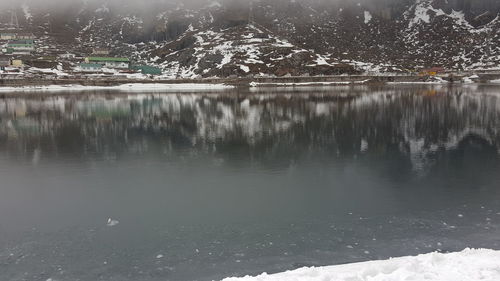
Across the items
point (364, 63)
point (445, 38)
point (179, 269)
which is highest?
point (445, 38)

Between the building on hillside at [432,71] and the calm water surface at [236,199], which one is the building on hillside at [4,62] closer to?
the calm water surface at [236,199]

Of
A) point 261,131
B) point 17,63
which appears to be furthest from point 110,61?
point 261,131

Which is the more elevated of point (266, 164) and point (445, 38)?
point (445, 38)

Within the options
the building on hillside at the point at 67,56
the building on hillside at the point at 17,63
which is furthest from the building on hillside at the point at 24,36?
the building on hillside at the point at 17,63

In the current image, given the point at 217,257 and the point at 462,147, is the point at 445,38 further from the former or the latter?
the point at 217,257

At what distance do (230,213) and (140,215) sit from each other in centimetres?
358

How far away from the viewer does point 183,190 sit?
63.6 feet

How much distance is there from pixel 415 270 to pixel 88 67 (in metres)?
149

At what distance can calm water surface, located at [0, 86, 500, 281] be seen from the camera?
1226 cm

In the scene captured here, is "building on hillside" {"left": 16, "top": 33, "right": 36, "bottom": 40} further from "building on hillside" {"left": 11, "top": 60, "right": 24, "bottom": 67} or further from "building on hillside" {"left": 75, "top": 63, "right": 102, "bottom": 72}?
"building on hillside" {"left": 75, "top": 63, "right": 102, "bottom": 72}

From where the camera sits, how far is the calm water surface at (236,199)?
40.2 ft

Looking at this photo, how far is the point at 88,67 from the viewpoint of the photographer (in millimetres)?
142750

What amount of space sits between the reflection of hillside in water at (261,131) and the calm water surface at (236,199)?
32 cm

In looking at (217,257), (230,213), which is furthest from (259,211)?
(217,257)
